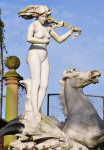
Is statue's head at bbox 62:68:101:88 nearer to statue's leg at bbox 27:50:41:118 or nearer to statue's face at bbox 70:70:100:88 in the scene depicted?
statue's face at bbox 70:70:100:88

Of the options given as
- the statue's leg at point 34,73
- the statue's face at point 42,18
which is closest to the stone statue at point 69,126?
the statue's leg at point 34,73

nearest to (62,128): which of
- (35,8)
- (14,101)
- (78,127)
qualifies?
(78,127)

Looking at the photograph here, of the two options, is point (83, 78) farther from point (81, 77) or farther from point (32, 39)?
point (32, 39)

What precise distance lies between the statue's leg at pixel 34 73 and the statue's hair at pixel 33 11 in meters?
0.79

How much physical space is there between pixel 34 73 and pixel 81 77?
2.95 feet

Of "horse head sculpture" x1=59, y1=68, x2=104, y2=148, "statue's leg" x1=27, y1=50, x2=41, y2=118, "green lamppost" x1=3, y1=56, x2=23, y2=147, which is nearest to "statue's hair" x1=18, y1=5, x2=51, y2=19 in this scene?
"statue's leg" x1=27, y1=50, x2=41, y2=118

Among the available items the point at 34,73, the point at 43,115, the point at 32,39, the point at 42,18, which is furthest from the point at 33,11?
the point at 43,115

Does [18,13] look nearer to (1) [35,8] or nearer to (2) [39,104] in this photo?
(1) [35,8]

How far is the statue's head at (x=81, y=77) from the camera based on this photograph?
694 cm

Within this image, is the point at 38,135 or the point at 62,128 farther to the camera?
the point at 62,128

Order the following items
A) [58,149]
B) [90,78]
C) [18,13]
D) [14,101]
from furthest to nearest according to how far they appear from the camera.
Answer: [14,101] < [18,13] < [90,78] < [58,149]

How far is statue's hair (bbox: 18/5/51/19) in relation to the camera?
7.20 metres

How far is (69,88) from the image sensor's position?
23.2ft

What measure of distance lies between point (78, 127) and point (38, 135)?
753mm
